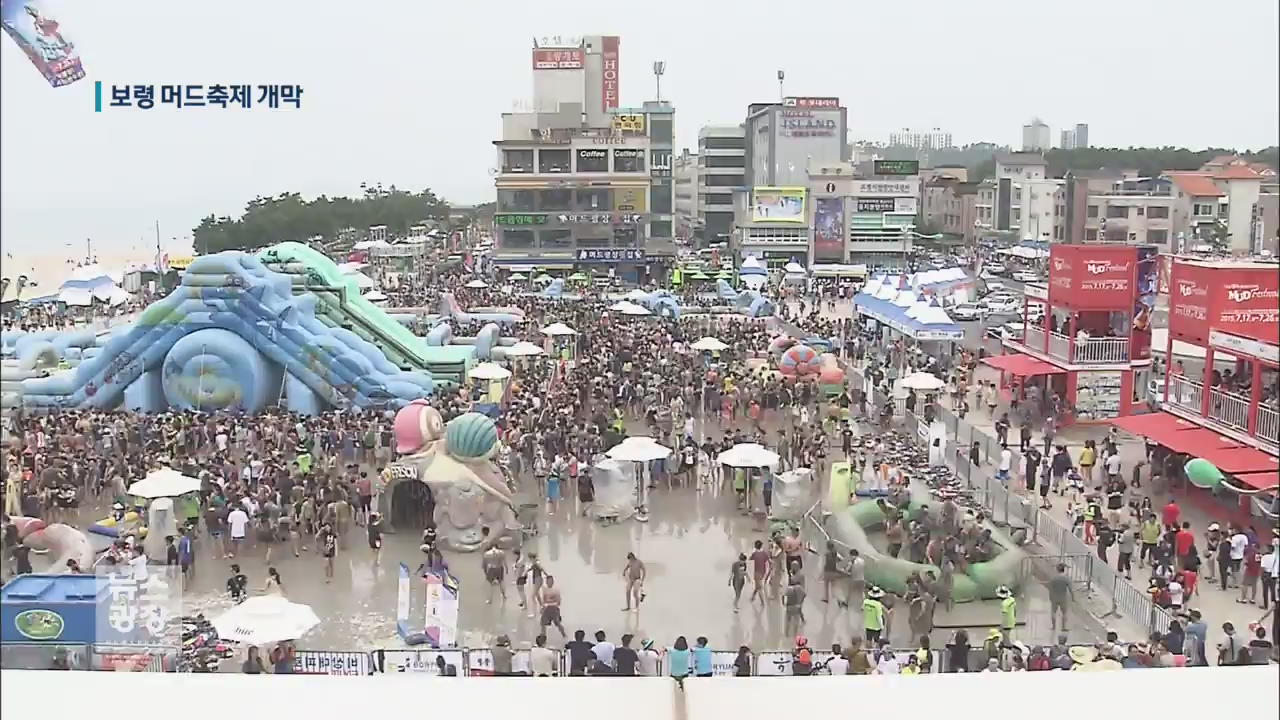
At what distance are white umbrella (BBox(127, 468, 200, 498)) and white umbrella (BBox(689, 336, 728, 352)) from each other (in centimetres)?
627

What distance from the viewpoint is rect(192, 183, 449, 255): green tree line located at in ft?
27.3

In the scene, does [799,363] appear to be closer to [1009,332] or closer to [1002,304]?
[1009,332]

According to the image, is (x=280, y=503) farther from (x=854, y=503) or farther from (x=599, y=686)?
(x=599, y=686)

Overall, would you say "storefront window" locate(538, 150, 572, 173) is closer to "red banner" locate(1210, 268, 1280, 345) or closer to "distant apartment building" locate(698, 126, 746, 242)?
"distant apartment building" locate(698, 126, 746, 242)

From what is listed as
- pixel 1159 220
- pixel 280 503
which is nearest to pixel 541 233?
pixel 1159 220

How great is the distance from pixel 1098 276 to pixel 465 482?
593cm

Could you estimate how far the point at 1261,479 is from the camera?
7125 millimetres

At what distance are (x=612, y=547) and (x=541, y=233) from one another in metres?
16.3

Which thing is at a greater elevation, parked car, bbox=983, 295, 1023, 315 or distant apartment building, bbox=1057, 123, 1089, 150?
distant apartment building, bbox=1057, 123, 1089, 150

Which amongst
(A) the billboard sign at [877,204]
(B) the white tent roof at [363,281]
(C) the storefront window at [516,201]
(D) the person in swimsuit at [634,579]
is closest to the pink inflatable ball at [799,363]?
(B) the white tent roof at [363,281]

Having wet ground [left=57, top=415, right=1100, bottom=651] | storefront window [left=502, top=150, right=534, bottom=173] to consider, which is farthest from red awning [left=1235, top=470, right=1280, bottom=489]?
storefront window [left=502, top=150, right=534, bottom=173]

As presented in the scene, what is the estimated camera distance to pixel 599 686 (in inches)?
91.6

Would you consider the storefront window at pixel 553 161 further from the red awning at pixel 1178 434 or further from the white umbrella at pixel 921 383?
the red awning at pixel 1178 434

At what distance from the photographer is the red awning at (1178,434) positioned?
7.66m
